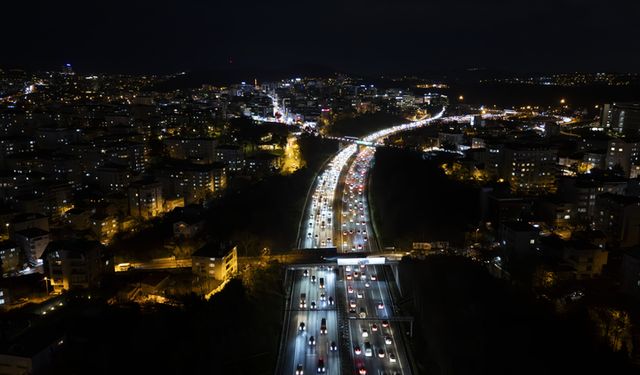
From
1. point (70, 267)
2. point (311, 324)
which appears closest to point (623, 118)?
point (311, 324)

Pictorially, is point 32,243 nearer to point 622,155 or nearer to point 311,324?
point 311,324

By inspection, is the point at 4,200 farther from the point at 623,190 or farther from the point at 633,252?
the point at 623,190

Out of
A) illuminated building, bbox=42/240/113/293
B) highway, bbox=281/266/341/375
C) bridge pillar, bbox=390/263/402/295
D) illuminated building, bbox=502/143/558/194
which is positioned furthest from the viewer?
illuminated building, bbox=502/143/558/194

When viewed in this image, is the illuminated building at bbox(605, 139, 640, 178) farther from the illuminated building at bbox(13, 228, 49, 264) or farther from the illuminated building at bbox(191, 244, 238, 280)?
the illuminated building at bbox(13, 228, 49, 264)

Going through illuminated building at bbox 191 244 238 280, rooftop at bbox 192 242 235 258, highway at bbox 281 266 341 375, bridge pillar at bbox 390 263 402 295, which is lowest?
highway at bbox 281 266 341 375

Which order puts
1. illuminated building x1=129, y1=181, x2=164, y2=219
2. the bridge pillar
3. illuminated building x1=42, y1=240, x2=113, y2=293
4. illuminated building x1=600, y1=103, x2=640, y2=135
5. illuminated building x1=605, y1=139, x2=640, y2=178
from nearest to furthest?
illuminated building x1=42, y1=240, x2=113, y2=293
the bridge pillar
illuminated building x1=129, y1=181, x2=164, y2=219
illuminated building x1=605, y1=139, x2=640, y2=178
illuminated building x1=600, y1=103, x2=640, y2=135

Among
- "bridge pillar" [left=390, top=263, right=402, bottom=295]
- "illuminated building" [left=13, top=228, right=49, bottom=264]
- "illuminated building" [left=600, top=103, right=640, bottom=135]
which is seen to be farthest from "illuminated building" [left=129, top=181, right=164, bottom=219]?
"illuminated building" [left=600, top=103, right=640, bottom=135]

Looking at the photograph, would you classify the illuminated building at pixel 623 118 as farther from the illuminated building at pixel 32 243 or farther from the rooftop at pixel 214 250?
the illuminated building at pixel 32 243

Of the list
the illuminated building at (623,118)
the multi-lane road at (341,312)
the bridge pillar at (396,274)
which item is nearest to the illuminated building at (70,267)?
the multi-lane road at (341,312)

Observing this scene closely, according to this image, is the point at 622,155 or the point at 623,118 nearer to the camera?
the point at 622,155
